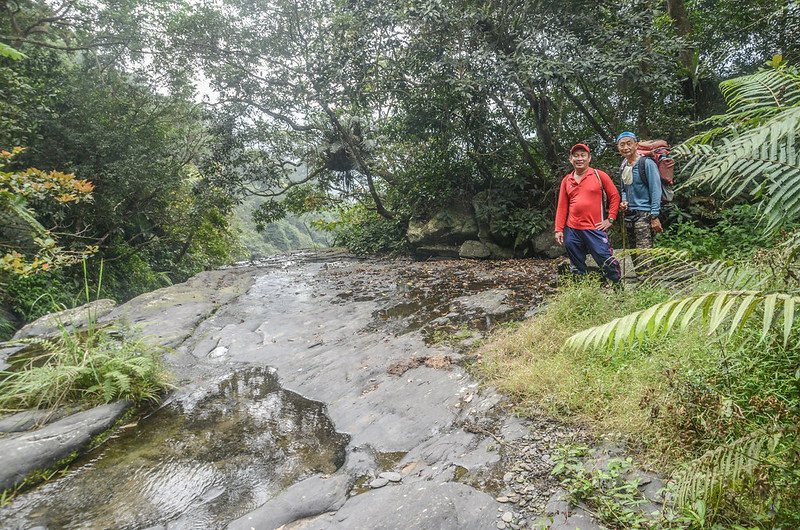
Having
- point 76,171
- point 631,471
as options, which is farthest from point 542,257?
point 76,171

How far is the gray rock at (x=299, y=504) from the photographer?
8.30 ft

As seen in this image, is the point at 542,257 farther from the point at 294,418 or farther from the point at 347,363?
the point at 294,418

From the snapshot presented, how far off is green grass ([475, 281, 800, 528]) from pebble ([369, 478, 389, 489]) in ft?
3.83

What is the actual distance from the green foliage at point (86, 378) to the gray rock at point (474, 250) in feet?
26.8

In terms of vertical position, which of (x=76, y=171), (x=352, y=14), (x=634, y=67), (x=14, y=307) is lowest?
(x=14, y=307)

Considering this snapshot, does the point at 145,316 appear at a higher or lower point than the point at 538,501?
higher

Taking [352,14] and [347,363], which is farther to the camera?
[352,14]

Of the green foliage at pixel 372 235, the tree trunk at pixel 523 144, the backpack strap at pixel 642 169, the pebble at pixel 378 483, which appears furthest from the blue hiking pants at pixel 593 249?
the green foliage at pixel 372 235

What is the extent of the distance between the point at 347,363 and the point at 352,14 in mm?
8571

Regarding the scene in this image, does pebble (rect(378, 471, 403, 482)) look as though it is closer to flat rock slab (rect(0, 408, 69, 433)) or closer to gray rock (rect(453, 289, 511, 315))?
flat rock slab (rect(0, 408, 69, 433))

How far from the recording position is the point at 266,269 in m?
13.9

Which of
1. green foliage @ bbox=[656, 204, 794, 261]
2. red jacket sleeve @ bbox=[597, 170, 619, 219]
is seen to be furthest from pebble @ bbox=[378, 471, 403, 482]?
green foliage @ bbox=[656, 204, 794, 261]

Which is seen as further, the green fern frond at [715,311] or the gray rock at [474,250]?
the gray rock at [474,250]

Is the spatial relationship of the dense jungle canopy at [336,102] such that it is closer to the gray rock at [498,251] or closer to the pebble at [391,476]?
the gray rock at [498,251]
